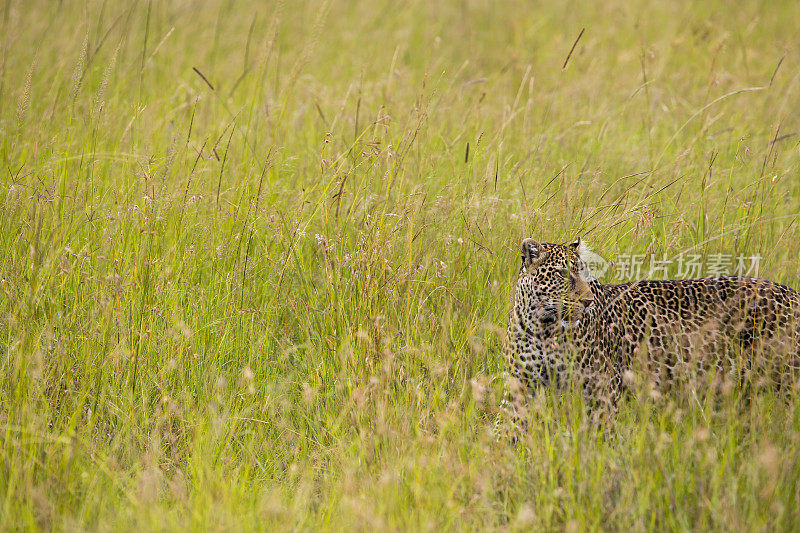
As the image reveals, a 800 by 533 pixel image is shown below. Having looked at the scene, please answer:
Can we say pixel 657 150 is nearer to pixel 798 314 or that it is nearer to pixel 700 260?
pixel 700 260

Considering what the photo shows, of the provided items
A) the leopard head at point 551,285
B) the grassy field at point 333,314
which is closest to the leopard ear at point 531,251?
the leopard head at point 551,285

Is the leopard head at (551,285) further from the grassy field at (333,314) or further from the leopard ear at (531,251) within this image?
the grassy field at (333,314)

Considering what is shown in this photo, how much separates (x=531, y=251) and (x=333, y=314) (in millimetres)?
1010

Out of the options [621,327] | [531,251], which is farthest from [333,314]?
[621,327]

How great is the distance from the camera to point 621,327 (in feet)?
12.5

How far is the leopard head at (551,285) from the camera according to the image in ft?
11.8

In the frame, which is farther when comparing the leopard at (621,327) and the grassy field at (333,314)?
the leopard at (621,327)

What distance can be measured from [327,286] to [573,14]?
269 inches

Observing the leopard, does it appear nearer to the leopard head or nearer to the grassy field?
the leopard head

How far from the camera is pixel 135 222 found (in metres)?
4.09

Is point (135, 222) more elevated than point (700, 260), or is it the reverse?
point (700, 260)

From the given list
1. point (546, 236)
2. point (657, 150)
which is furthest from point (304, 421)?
point (657, 150)

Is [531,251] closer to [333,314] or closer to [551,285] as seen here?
[551,285]

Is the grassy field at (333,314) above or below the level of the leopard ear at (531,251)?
below
